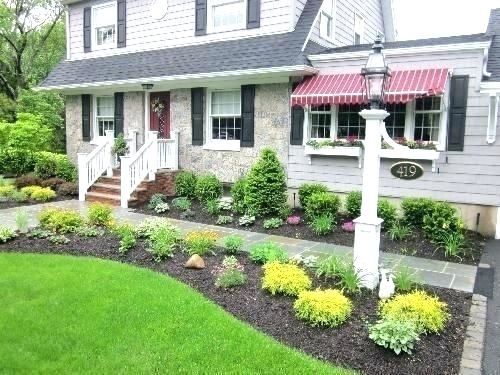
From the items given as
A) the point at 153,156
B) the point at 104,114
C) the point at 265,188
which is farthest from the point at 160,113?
the point at 265,188

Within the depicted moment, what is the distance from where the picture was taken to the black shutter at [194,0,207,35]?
43.0 ft

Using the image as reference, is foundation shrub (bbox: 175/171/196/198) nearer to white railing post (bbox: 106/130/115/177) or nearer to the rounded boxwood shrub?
Answer: white railing post (bbox: 106/130/115/177)

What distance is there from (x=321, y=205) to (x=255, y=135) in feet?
10.1

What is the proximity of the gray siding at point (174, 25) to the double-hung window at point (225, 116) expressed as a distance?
1763 mm

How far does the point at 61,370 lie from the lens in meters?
3.86

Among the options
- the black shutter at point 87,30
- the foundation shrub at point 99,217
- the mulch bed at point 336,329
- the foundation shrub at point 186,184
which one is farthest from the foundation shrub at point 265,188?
the black shutter at point 87,30

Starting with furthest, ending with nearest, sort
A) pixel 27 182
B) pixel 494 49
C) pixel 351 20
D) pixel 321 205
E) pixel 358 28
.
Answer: pixel 358 28, pixel 27 182, pixel 351 20, pixel 494 49, pixel 321 205

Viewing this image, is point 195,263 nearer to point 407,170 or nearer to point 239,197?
point 239,197

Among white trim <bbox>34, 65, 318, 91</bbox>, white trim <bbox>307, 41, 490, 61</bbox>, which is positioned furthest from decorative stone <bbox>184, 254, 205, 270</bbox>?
white trim <bbox>307, 41, 490, 61</bbox>

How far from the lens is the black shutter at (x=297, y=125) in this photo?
11.0 m

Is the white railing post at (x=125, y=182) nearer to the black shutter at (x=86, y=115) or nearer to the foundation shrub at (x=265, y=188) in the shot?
A: the foundation shrub at (x=265, y=188)

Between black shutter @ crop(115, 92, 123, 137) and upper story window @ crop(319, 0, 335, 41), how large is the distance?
7117mm

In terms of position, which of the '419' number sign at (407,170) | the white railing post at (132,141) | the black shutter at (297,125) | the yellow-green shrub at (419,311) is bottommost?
the yellow-green shrub at (419,311)

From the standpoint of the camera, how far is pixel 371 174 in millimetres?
5941
